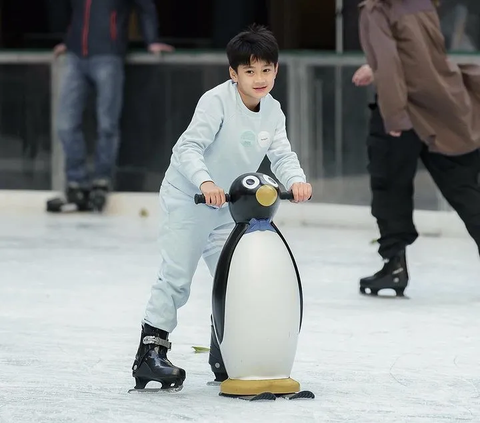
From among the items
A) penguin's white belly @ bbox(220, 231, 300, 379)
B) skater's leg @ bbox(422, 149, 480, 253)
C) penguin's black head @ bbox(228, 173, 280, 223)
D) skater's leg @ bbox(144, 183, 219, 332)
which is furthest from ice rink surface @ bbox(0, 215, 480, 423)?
penguin's black head @ bbox(228, 173, 280, 223)

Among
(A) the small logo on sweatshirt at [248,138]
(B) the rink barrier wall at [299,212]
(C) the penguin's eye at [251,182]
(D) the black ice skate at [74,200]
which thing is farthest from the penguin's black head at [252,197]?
(D) the black ice skate at [74,200]

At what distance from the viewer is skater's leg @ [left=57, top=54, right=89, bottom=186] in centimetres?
1098

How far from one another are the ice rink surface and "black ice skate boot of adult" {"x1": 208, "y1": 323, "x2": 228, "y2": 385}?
72mm

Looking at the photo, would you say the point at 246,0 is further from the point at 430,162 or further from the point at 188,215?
the point at 188,215

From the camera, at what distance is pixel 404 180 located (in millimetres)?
7273

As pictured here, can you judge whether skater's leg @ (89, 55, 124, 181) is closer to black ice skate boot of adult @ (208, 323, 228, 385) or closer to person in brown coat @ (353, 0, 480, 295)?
person in brown coat @ (353, 0, 480, 295)

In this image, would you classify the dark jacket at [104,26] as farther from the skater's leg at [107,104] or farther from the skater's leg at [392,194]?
the skater's leg at [392,194]

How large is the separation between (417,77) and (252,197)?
245cm

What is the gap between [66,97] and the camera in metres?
11.0

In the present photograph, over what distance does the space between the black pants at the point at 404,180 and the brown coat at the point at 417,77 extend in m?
0.11

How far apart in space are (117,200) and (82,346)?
198 inches

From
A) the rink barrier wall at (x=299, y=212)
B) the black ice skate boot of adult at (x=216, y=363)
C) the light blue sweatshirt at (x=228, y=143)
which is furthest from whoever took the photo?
the rink barrier wall at (x=299, y=212)

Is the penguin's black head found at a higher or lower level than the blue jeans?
higher

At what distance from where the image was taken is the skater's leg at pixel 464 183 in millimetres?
7223
